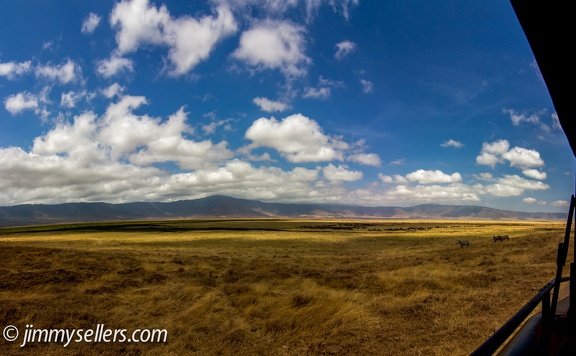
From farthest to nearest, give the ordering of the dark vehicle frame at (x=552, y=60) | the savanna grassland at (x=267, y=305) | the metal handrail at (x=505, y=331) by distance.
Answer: the savanna grassland at (x=267, y=305) → the metal handrail at (x=505, y=331) → the dark vehicle frame at (x=552, y=60)

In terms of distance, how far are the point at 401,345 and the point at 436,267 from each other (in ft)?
42.6

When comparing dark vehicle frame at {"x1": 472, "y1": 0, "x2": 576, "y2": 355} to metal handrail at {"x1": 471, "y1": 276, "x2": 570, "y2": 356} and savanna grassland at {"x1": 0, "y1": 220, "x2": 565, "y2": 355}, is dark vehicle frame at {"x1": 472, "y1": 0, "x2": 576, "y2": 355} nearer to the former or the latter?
metal handrail at {"x1": 471, "y1": 276, "x2": 570, "y2": 356}

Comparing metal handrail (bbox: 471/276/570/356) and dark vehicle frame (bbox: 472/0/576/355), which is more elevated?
dark vehicle frame (bbox: 472/0/576/355)

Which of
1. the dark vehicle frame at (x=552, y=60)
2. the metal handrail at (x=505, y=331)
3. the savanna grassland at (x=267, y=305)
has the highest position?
the dark vehicle frame at (x=552, y=60)

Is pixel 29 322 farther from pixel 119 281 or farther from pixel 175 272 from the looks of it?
pixel 175 272

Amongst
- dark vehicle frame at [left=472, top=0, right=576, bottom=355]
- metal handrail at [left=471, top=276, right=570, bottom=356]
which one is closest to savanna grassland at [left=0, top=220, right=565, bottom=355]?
metal handrail at [left=471, top=276, right=570, bottom=356]

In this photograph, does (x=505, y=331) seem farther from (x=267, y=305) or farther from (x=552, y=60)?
(x=267, y=305)

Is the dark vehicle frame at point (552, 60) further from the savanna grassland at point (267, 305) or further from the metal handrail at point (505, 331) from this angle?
the savanna grassland at point (267, 305)

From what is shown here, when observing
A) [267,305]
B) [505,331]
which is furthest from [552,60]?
[267,305]

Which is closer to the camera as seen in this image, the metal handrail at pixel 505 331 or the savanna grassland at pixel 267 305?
the metal handrail at pixel 505 331

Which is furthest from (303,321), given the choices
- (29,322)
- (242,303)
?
(29,322)

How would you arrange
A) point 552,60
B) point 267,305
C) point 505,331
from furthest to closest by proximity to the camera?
point 267,305
point 505,331
point 552,60

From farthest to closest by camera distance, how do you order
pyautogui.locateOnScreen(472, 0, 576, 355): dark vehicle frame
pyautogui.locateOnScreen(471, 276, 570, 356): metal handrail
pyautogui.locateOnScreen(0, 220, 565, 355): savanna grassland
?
pyautogui.locateOnScreen(0, 220, 565, 355): savanna grassland < pyautogui.locateOnScreen(471, 276, 570, 356): metal handrail < pyautogui.locateOnScreen(472, 0, 576, 355): dark vehicle frame

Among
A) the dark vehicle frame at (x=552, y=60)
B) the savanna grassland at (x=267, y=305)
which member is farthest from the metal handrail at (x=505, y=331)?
the savanna grassland at (x=267, y=305)
